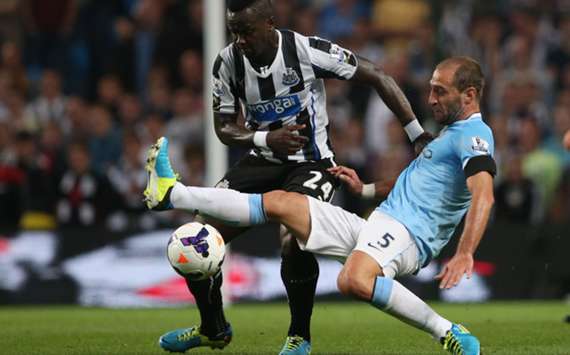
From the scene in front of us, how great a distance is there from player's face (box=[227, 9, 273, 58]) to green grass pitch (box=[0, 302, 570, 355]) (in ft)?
6.38

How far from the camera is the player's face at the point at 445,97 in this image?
690 cm

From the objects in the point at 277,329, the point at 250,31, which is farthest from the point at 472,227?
the point at 277,329

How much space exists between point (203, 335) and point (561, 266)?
7051mm

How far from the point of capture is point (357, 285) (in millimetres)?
6535

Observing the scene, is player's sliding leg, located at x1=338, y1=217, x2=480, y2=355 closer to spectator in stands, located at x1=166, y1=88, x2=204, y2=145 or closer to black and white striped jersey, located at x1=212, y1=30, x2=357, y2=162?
black and white striped jersey, located at x1=212, y1=30, x2=357, y2=162

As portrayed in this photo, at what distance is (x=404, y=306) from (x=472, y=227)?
1.90ft

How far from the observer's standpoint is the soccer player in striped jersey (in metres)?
7.64

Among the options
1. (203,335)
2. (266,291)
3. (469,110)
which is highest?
(469,110)

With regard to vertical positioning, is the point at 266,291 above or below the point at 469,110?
below

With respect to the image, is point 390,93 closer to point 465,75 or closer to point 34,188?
point 465,75

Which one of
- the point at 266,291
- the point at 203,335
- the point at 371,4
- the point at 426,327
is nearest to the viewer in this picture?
the point at 426,327

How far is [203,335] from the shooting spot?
25.4 feet

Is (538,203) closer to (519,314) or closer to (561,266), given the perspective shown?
(561,266)

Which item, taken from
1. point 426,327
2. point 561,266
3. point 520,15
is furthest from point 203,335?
point 520,15
